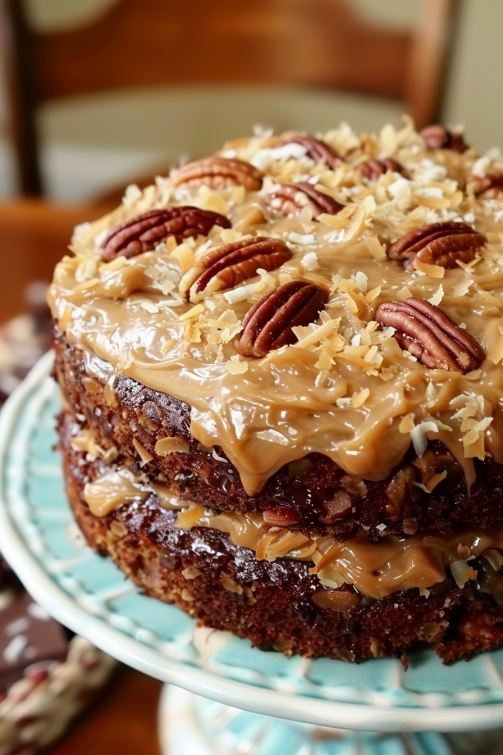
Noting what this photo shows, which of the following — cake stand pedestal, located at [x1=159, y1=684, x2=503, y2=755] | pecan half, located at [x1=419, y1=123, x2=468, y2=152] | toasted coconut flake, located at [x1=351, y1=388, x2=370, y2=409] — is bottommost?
cake stand pedestal, located at [x1=159, y1=684, x2=503, y2=755]

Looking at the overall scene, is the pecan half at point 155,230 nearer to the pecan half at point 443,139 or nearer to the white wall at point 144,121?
the pecan half at point 443,139

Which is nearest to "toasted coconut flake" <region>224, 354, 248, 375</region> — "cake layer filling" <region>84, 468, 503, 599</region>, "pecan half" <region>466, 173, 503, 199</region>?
"cake layer filling" <region>84, 468, 503, 599</region>

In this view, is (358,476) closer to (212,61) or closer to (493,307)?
(493,307)

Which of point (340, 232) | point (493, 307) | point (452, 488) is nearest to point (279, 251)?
point (340, 232)

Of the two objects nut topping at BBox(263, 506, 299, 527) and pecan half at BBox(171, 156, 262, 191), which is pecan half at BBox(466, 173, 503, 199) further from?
nut topping at BBox(263, 506, 299, 527)

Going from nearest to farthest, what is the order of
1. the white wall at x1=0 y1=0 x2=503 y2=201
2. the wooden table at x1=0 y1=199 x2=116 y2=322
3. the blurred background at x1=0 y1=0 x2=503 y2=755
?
the wooden table at x1=0 y1=199 x2=116 y2=322 < the blurred background at x1=0 y1=0 x2=503 y2=755 < the white wall at x1=0 y1=0 x2=503 y2=201

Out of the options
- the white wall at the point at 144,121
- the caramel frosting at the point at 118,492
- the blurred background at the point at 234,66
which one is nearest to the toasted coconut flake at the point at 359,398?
the caramel frosting at the point at 118,492

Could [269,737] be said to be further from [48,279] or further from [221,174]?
[48,279]
